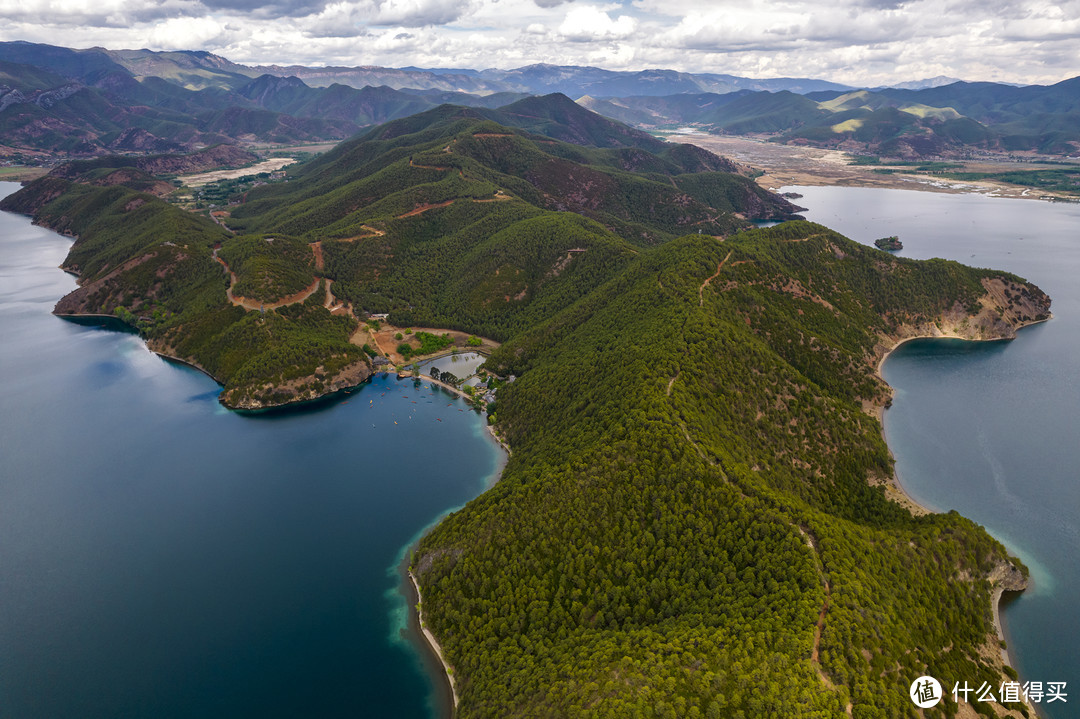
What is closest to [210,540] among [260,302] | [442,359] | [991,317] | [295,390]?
[295,390]

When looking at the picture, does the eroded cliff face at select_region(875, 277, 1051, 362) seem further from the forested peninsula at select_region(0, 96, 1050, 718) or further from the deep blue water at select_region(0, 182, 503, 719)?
the deep blue water at select_region(0, 182, 503, 719)

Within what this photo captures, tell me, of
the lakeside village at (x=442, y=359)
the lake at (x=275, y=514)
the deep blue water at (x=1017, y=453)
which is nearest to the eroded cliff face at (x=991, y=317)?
the deep blue water at (x=1017, y=453)

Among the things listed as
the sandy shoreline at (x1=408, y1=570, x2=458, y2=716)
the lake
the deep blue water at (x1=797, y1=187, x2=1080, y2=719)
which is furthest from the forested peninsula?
the lake

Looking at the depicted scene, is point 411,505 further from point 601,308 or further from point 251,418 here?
point 601,308

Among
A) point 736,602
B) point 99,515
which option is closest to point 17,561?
point 99,515

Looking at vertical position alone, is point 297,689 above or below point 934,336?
below
